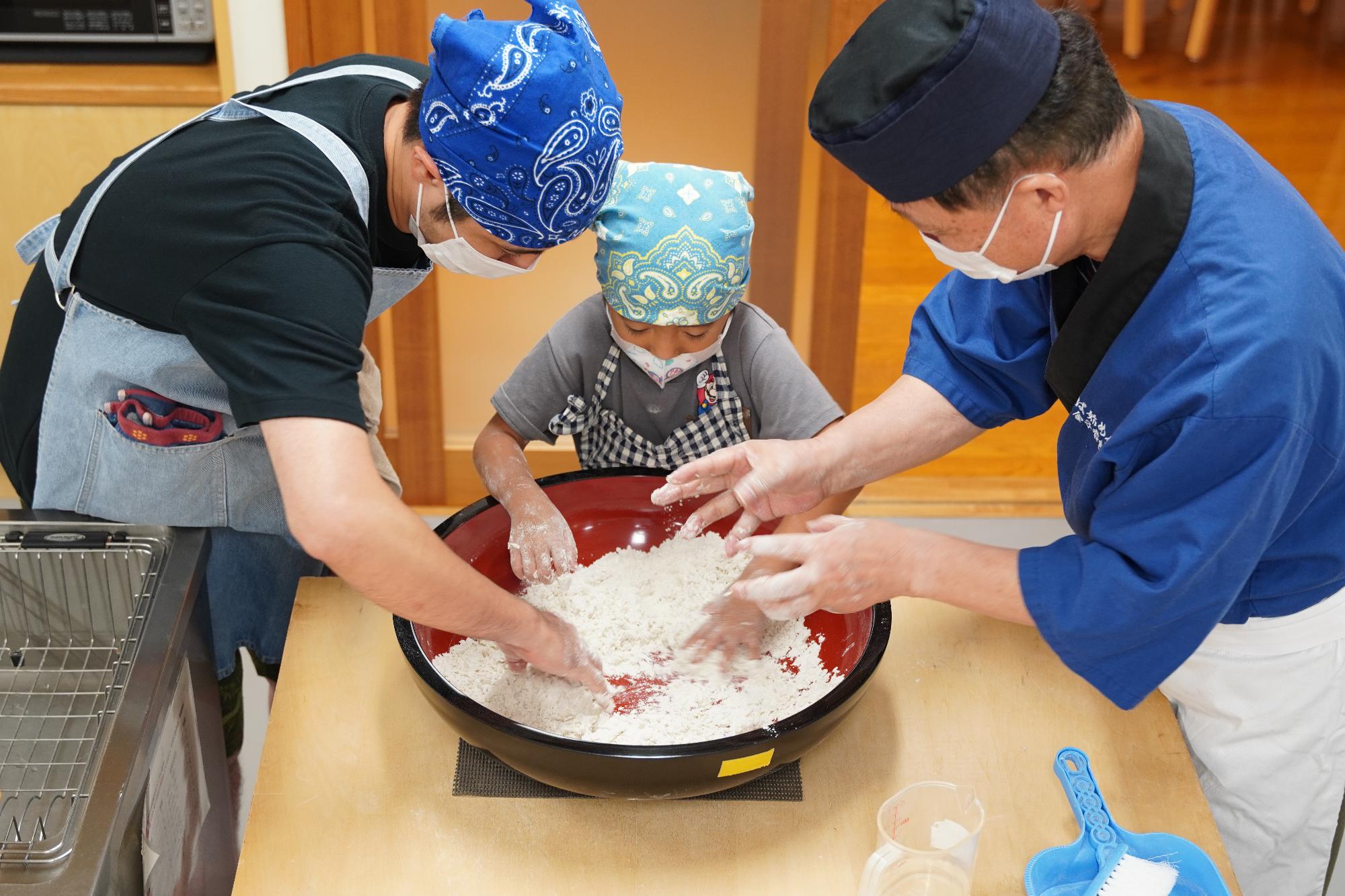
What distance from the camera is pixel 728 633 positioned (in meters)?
1.27

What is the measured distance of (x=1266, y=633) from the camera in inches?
44.9

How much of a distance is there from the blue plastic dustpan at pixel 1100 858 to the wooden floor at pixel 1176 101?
1.76 m

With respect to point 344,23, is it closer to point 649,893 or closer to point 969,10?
point 969,10

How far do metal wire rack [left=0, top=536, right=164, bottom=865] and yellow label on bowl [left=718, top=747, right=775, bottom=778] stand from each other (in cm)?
54

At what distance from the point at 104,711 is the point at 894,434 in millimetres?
869

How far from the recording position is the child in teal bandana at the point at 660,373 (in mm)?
1383

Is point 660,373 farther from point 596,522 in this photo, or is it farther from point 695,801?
point 695,801

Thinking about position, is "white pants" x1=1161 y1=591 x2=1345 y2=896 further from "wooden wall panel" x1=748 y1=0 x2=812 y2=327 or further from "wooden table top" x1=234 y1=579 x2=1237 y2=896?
"wooden wall panel" x1=748 y1=0 x2=812 y2=327

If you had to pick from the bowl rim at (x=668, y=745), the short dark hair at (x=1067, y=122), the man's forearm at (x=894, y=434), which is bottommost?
the bowl rim at (x=668, y=745)

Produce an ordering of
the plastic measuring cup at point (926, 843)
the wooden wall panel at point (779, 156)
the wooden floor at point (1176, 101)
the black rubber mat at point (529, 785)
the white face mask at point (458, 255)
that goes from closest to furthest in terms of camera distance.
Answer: the plastic measuring cup at point (926, 843), the black rubber mat at point (529, 785), the white face mask at point (458, 255), the wooden wall panel at point (779, 156), the wooden floor at point (1176, 101)

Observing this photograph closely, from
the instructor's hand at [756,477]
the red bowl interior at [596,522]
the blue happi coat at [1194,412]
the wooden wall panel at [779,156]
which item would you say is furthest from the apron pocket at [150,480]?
the wooden wall panel at [779,156]

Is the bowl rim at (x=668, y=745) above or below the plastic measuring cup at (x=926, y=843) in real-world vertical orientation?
above

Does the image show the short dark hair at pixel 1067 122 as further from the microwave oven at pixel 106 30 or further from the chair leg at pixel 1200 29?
the chair leg at pixel 1200 29

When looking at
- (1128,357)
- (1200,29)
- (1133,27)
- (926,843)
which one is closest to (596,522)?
(926,843)
